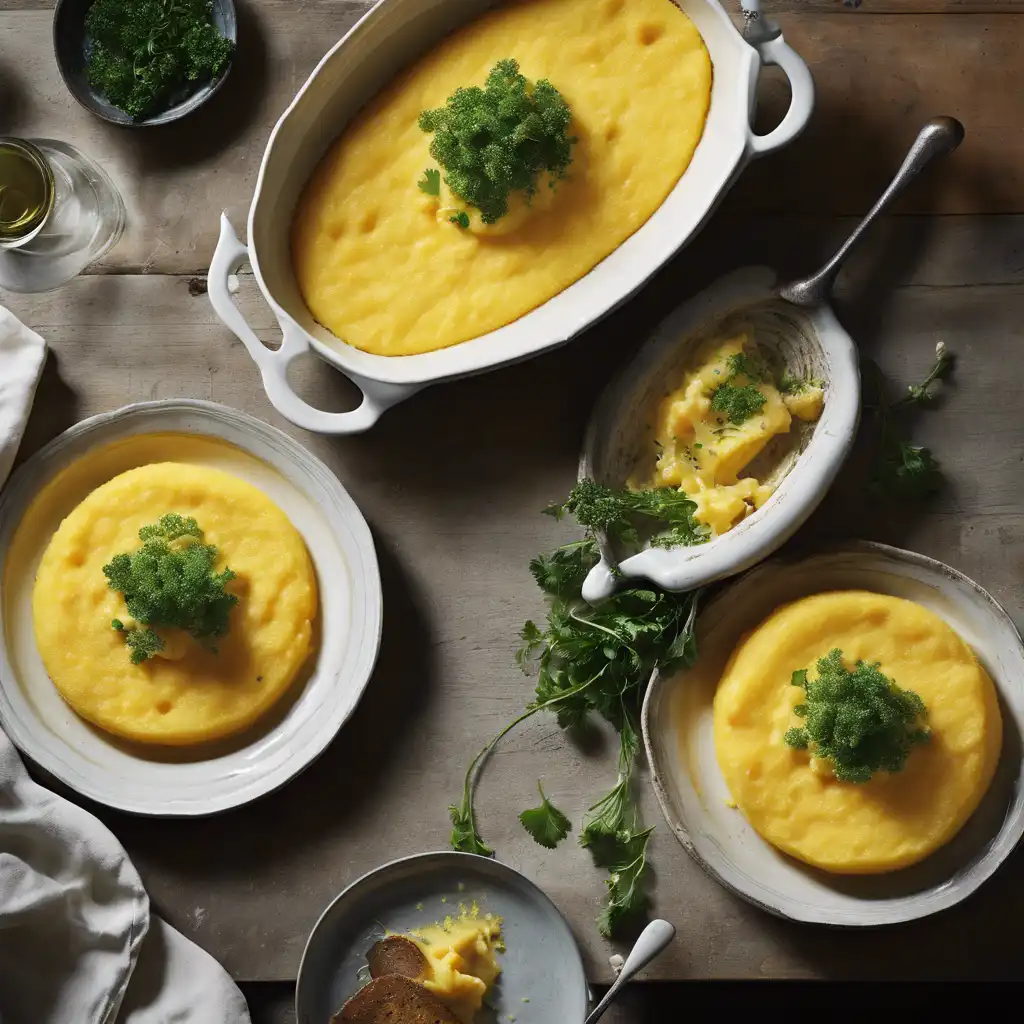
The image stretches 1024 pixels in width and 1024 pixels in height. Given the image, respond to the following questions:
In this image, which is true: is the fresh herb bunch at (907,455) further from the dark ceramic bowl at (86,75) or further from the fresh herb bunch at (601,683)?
the dark ceramic bowl at (86,75)

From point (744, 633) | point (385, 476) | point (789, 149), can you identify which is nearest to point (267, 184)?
point (385, 476)

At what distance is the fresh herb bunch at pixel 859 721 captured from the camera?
7.34ft

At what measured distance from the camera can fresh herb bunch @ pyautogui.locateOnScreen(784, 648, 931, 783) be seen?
7.34ft

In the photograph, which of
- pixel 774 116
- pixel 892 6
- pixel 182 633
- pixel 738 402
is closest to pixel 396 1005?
pixel 182 633

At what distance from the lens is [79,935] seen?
2449mm

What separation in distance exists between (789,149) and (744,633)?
120 centimetres

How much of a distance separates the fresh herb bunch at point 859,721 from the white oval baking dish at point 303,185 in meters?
0.95

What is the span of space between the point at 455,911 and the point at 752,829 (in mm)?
732

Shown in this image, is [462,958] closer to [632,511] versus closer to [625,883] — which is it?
[625,883]

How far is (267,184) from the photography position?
7.79ft

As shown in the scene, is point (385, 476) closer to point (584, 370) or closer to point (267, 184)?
point (584, 370)

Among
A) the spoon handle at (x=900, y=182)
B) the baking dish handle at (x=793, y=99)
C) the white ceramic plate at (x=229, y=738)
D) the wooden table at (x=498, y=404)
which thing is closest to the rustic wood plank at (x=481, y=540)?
the wooden table at (x=498, y=404)

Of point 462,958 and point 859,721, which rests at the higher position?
point 859,721

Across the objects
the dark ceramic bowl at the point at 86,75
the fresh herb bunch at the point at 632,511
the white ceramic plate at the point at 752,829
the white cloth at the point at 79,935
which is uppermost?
the dark ceramic bowl at the point at 86,75
